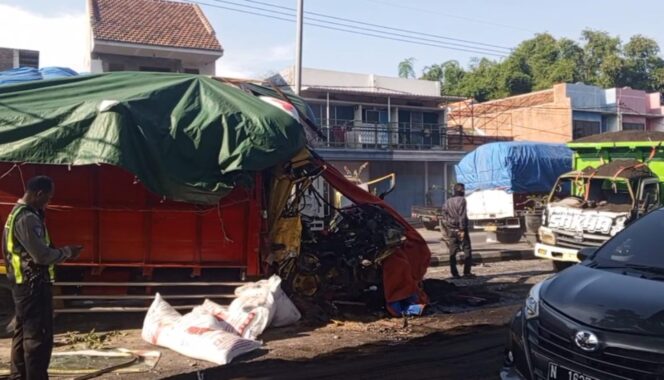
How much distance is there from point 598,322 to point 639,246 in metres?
1.48

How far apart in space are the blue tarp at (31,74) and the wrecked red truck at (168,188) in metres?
0.85

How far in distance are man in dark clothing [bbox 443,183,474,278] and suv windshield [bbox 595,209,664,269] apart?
6.24 m

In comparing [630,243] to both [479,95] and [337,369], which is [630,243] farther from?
[479,95]

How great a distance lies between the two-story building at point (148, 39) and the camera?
81.1 ft

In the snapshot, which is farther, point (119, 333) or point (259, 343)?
point (119, 333)

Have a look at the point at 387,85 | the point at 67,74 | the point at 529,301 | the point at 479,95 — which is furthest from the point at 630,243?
the point at 479,95

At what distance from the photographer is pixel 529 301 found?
4488 mm

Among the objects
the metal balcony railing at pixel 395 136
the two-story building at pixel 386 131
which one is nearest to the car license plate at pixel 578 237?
the two-story building at pixel 386 131

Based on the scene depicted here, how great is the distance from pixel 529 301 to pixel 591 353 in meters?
0.84

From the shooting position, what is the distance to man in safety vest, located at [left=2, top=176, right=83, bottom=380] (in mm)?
5035

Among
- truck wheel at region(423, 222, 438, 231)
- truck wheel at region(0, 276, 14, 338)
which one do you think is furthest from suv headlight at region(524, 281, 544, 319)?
truck wheel at region(423, 222, 438, 231)

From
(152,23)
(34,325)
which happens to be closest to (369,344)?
(34,325)

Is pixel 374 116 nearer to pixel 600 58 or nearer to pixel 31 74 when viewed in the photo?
pixel 31 74

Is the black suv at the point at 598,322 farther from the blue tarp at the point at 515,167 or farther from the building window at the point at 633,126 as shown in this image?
the building window at the point at 633,126
